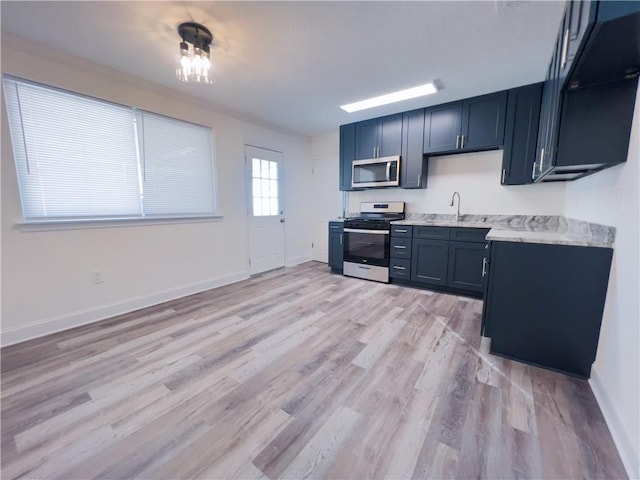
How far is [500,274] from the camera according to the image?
1922mm

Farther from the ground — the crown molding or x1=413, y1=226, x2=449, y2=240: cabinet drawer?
the crown molding

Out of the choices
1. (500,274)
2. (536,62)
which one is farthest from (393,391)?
(536,62)

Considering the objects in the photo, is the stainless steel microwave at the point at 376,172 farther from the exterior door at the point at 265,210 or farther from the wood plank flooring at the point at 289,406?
the wood plank flooring at the point at 289,406

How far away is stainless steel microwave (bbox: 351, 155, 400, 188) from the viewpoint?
3.78 m

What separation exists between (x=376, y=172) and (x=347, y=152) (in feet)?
2.17

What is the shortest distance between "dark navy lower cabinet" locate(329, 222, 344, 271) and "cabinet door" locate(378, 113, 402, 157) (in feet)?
4.28

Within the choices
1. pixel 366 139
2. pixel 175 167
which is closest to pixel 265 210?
pixel 175 167

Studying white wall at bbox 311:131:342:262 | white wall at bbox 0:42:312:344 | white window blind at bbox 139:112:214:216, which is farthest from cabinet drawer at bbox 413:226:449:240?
white window blind at bbox 139:112:214:216

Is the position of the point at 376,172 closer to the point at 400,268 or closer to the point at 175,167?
the point at 400,268

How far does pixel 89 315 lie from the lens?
8.20 feet

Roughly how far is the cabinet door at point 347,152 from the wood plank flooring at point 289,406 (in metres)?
2.59

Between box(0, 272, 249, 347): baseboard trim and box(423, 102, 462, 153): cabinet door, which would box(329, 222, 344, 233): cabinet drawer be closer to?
box(423, 102, 462, 153): cabinet door

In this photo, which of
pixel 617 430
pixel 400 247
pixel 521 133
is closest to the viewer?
pixel 617 430

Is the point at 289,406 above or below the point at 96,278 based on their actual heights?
below
